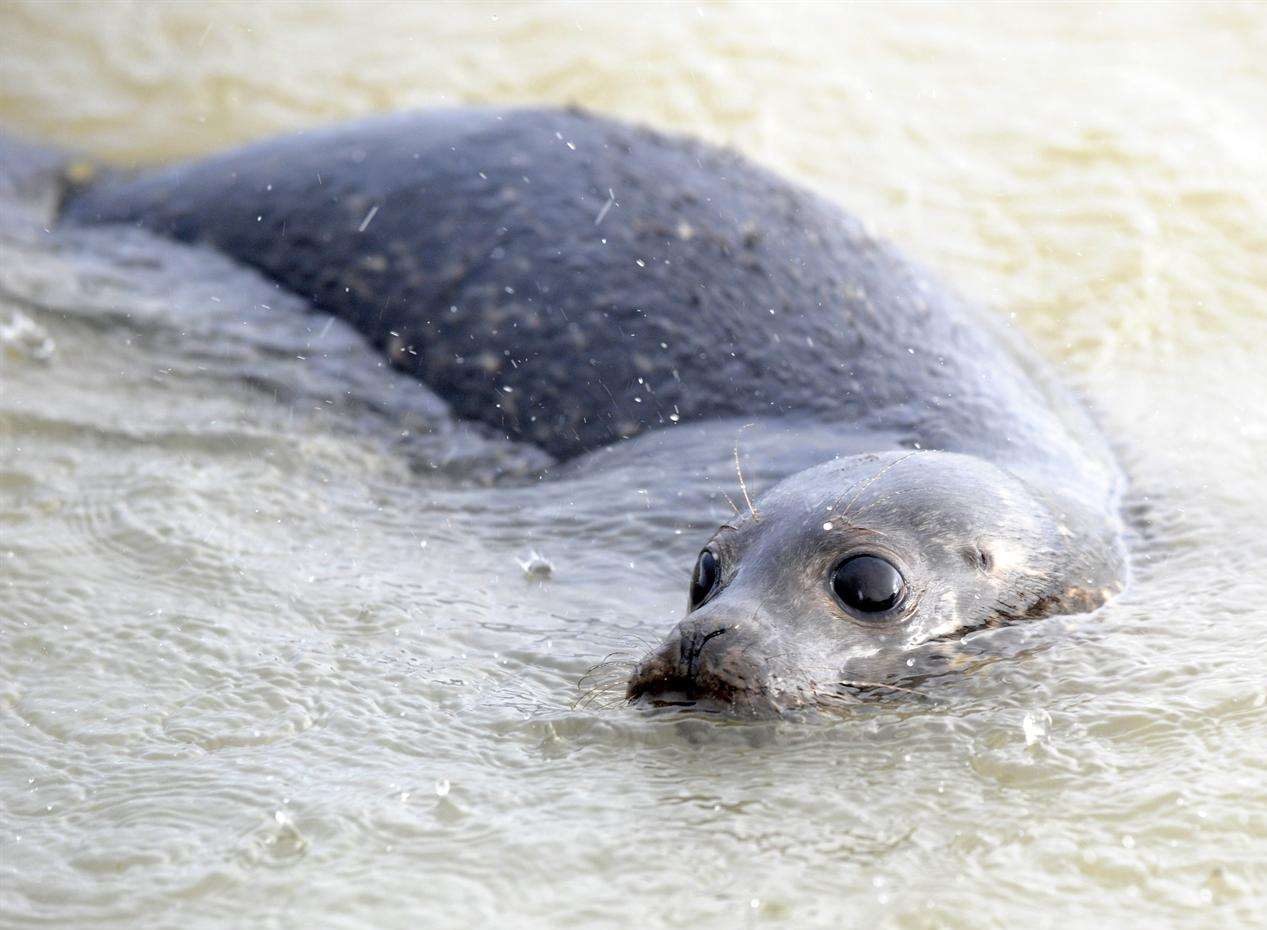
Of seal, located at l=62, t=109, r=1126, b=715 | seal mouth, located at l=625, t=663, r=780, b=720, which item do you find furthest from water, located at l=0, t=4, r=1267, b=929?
seal, located at l=62, t=109, r=1126, b=715

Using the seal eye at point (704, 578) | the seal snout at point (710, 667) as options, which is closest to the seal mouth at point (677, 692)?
the seal snout at point (710, 667)

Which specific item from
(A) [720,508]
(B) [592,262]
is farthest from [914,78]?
(A) [720,508]

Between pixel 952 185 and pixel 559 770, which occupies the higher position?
pixel 952 185

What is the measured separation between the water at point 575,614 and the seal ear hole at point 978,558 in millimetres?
176

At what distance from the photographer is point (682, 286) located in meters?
5.31

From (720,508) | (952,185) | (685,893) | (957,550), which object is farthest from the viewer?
(952,185)

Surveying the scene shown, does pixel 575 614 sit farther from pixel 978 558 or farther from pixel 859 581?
pixel 978 558

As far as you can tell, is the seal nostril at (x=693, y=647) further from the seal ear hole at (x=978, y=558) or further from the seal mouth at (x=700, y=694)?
the seal ear hole at (x=978, y=558)

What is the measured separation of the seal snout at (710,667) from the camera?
3443 mm

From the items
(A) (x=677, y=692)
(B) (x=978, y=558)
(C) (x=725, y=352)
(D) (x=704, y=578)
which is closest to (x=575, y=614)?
(D) (x=704, y=578)

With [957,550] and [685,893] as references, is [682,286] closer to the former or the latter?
[957,550]

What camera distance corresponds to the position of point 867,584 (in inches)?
145

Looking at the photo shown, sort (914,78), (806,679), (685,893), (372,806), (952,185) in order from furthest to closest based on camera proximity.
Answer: (914,78), (952,185), (806,679), (372,806), (685,893)

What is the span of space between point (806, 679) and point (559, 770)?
54 cm
